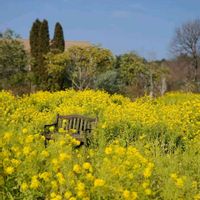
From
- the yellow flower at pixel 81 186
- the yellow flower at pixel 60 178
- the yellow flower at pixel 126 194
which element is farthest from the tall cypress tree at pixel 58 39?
the yellow flower at pixel 126 194

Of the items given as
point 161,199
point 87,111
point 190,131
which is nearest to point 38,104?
point 87,111

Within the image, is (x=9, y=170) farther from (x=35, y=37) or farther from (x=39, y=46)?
(x=35, y=37)

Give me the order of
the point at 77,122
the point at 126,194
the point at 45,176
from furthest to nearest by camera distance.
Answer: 1. the point at 77,122
2. the point at 45,176
3. the point at 126,194

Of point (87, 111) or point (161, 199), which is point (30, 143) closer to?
point (161, 199)

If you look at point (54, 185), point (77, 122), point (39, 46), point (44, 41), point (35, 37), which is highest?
point (35, 37)

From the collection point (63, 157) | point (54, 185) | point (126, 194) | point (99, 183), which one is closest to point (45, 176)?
point (54, 185)

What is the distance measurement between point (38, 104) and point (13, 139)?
8.63 metres

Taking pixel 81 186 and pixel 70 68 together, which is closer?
pixel 81 186

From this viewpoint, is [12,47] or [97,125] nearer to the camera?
[97,125]

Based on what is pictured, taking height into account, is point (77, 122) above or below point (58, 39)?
below

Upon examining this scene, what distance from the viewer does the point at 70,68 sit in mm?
28188

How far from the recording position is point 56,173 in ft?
12.0

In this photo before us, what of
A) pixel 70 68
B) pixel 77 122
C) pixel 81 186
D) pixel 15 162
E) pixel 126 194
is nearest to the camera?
pixel 126 194

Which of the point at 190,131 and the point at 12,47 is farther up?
the point at 12,47
